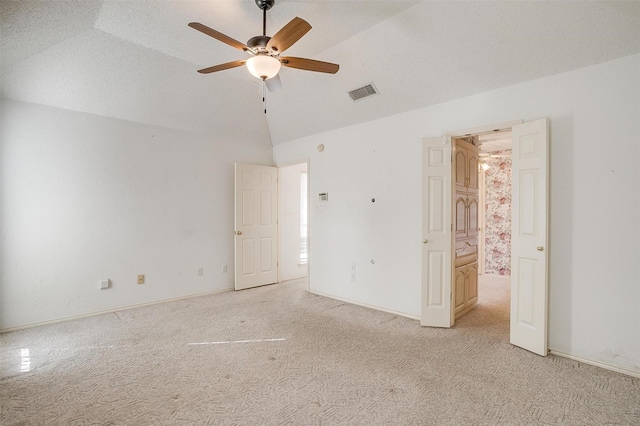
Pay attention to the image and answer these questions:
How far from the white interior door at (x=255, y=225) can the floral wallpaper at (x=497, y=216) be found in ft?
15.2

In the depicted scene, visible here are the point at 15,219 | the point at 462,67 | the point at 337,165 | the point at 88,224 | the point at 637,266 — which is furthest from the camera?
the point at 337,165

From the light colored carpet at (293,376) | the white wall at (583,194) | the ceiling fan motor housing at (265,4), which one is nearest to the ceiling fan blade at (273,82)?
the ceiling fan motor housing at (265,4)

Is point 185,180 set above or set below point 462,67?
below

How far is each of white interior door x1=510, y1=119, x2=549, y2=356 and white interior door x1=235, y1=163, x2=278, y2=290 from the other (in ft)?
12.6

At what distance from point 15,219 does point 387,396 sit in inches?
171

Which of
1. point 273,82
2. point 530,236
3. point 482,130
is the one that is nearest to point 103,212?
point 273,82

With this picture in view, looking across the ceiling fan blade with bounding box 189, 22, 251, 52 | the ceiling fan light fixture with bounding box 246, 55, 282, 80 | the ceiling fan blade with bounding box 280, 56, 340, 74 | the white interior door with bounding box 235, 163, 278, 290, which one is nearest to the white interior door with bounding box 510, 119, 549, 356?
the ceiling fan blade with bounding box 280, 56, 340, 74

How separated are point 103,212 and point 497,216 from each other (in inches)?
285

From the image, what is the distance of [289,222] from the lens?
6094 millimetres

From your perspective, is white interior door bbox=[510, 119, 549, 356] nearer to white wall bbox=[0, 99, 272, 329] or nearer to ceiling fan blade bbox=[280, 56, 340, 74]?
ceiling fan blade bbox=[280, 56, 340, 74]

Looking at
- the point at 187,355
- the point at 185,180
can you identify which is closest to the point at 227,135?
the point at 185,180

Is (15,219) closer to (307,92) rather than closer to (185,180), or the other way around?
(185,180)

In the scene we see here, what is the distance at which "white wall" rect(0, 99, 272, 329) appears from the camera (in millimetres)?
3475

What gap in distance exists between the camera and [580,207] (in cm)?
273
